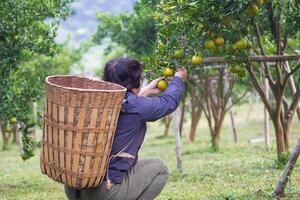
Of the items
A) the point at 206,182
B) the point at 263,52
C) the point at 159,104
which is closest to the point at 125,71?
the point at 159,104

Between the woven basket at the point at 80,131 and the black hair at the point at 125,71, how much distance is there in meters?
0.33

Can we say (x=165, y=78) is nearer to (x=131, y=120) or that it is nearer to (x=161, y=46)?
(x=161, y=46)

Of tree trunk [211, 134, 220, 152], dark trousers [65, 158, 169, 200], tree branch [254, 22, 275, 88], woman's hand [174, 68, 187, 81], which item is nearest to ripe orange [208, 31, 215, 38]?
woman's hand [174, 68, 187, 81]

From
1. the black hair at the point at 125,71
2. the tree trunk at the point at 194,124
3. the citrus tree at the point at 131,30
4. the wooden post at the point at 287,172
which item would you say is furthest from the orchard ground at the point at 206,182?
the tree trunk at the point at 194,124

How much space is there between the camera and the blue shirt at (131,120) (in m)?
4.57

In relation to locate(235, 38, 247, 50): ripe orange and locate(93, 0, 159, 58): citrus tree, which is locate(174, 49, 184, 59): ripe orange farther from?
locate(93, 0, 159, 58): citrus tree

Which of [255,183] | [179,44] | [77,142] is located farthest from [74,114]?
[255,183]

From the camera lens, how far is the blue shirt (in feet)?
15.0

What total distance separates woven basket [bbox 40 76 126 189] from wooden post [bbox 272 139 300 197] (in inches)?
88.4

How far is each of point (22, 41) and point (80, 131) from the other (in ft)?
16.6

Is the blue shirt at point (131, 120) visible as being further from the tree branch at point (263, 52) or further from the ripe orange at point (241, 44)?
the tree branch at point (263, 52)

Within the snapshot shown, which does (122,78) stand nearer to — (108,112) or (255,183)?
(108,112)

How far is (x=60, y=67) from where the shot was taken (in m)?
26.0

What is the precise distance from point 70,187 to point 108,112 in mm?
710
